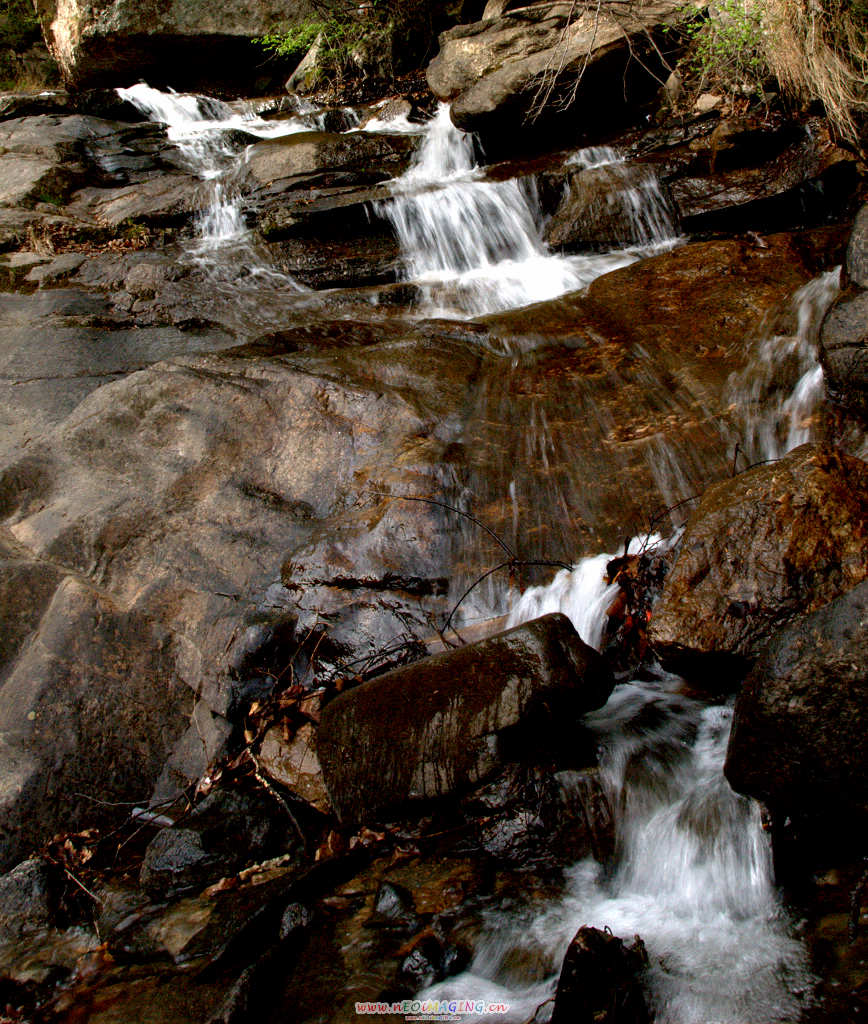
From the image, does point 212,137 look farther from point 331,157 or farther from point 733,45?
point 733,45

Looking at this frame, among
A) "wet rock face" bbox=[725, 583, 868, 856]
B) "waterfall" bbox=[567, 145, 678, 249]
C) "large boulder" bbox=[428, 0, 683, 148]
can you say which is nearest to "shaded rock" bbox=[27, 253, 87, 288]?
"large boulder" bbox=[428, 0, 683, 148]

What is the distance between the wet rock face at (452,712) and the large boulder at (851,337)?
238 cm

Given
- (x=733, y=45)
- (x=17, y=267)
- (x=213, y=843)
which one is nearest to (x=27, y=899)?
(x=213, y=843)

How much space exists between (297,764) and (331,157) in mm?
8966

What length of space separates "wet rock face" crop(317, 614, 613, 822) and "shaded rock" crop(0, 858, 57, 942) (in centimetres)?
144

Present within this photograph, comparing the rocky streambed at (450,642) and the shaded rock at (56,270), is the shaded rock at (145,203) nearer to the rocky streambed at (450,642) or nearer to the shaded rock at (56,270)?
the shaded rock at (56,270)

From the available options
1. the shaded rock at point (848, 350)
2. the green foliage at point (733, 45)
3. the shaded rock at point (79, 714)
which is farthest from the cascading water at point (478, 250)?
the shaded rock at point (79, 714)

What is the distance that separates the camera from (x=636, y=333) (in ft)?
19.7

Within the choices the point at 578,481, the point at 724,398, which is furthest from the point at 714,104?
the point at 578,481

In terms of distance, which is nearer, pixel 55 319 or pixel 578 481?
pixel 578 481

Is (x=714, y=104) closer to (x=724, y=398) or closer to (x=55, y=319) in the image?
(x=724, y=398)

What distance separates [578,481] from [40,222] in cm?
825

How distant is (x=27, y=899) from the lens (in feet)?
11.4

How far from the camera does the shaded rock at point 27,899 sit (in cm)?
340
